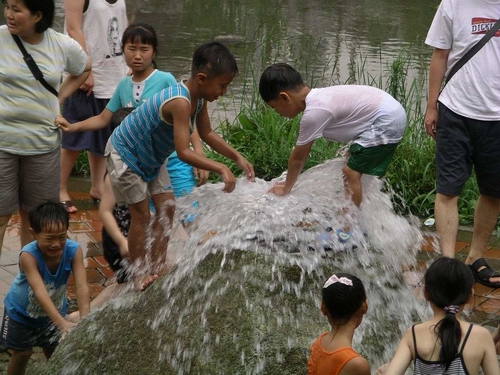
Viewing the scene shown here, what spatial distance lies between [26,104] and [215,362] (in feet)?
6.66

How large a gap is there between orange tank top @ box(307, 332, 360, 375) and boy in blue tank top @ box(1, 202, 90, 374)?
4.83 feet

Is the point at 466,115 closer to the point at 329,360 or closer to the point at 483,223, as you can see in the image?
the point at 483,223

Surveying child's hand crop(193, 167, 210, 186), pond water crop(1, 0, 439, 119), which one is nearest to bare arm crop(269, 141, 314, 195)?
child's hand crop(193, 167, 210, 186)

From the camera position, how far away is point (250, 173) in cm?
534

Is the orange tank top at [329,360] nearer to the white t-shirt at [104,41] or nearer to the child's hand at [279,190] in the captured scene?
the child's hand at [279,190]

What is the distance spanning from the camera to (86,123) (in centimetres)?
571

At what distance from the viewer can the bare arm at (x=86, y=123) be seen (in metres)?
5.36

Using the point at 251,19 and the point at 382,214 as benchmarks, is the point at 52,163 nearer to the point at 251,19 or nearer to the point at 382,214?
the point at 382,214

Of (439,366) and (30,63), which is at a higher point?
(30,63)

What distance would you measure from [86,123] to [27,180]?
1.73 feet

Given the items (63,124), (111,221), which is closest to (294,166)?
(111,221)

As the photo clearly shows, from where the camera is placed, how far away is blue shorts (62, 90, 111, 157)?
6812 mm

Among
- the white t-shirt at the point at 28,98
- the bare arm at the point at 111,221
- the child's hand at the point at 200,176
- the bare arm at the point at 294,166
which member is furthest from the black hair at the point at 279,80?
the white t-shirt at the point at 28,98

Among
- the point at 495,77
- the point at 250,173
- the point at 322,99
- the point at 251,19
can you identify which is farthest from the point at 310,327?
the point at 251,19
